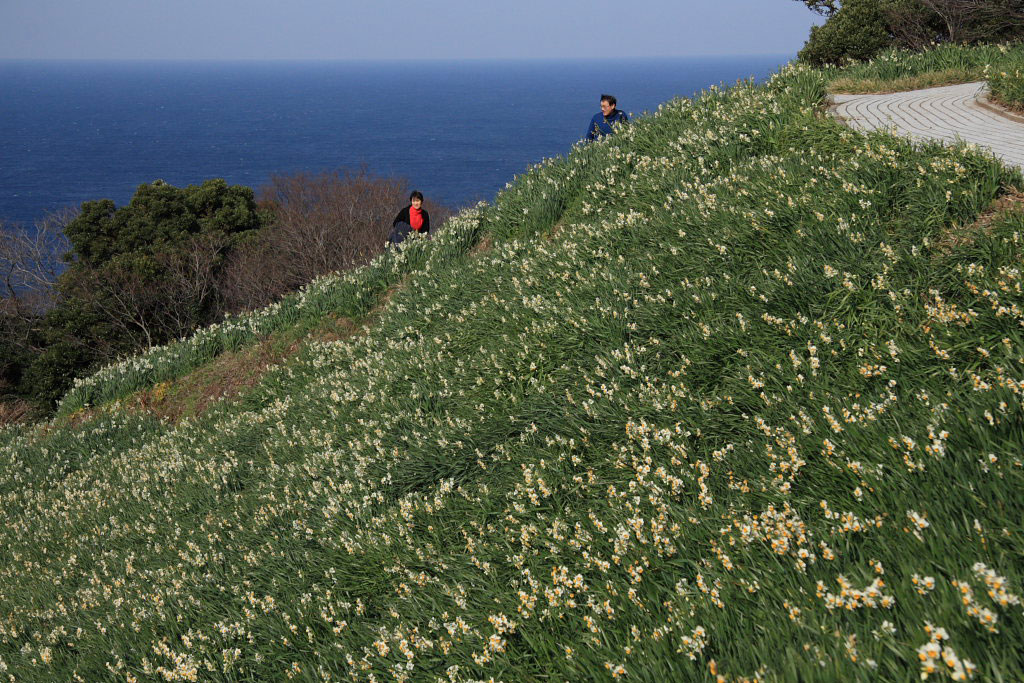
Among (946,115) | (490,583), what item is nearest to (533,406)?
(490,583)

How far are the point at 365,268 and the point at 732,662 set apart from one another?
37.7ft

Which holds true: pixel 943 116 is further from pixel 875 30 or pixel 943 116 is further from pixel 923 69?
pixel 875 30

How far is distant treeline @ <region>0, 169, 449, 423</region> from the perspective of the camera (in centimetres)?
4116

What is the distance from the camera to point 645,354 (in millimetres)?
5859

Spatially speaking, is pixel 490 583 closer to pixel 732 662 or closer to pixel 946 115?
pixel 732 662

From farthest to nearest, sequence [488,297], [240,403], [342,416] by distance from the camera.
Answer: [240,403], [488,297], [342,416]

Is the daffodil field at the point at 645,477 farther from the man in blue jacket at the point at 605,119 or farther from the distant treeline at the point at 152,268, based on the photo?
the distant treeline at the point at 152,268

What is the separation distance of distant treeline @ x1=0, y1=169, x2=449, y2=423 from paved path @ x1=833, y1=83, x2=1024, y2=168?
3024cm

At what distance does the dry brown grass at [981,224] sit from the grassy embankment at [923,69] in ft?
25.6

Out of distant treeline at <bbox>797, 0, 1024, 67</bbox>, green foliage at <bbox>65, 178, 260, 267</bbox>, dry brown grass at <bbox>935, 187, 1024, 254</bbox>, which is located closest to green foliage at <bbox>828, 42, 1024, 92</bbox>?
dry brown grass at <bbox>935, 187, 1024, 254</bbox>

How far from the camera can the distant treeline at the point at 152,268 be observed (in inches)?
1620

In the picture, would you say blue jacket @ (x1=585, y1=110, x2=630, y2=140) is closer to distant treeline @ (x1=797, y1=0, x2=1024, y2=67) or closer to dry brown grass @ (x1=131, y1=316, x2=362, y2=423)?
dry brown grass @ (x1=131, y1=316, x2=362, y2=423)

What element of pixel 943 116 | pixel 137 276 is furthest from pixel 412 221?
pixel 137 276

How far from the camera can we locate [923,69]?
1430 centimetres
